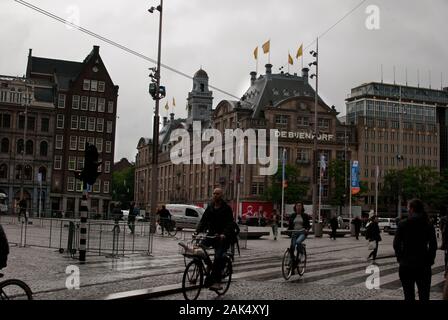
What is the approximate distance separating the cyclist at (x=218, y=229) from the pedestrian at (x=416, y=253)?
3.49 metres

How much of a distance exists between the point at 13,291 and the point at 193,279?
12.3ft

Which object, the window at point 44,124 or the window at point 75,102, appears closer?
the window at point 44,124

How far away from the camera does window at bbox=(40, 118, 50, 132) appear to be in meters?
83.8

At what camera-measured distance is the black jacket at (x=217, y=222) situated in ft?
38.0

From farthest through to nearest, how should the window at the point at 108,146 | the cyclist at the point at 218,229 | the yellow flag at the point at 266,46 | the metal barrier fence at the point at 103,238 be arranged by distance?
the window at the point at 108,146 < the yellow flag at the point at 266,46 < the metal barrier fence at the point at 103,238 < the cyclist at the point at 218,229

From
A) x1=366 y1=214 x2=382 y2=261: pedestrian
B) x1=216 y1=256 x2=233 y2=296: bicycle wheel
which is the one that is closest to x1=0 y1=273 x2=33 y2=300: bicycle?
x1=216 y1=256 x2=233 y2=296: bicycle wheel

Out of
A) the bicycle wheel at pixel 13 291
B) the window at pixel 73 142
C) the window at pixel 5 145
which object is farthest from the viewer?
the window at pixel 73 142

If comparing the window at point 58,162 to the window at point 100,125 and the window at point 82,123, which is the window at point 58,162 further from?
the window at point 100,125

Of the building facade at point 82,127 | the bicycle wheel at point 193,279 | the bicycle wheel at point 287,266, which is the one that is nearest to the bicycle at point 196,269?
the bicycle wheel at point 193,279

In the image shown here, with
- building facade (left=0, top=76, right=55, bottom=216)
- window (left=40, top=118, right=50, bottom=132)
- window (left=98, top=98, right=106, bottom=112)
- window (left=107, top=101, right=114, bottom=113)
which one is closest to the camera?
building facade (left=0, top=76, right=55, bottom=216)

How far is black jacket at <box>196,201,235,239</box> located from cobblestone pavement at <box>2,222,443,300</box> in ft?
4.07

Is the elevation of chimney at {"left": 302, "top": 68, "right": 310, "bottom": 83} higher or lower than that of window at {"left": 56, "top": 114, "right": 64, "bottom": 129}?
higher

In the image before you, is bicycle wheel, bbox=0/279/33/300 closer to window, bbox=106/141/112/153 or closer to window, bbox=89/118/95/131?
window, bbox=89/118/95/131
